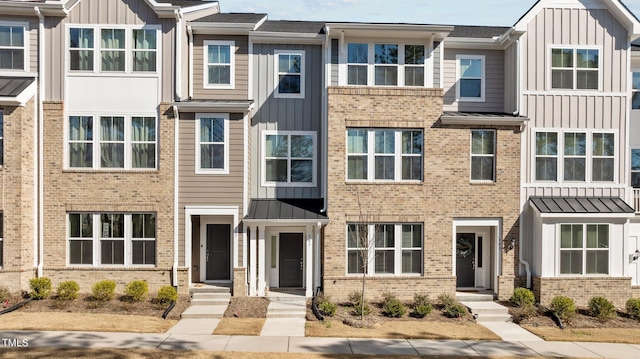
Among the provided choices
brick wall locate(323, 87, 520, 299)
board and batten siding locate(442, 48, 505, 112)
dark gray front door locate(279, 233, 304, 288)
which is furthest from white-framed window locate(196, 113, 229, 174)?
board and batten siding locate(442, 48, 505, 112)

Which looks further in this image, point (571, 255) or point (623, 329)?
point (571, 255)

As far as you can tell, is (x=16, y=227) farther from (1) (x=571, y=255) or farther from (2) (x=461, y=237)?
(1) (x=571, y=255)

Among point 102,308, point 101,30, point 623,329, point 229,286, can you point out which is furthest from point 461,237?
point 101,30

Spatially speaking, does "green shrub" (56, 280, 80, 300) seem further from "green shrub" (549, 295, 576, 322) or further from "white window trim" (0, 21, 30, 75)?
"green shrub" (549, 295, 576, 322)

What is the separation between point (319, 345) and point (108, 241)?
822 cm

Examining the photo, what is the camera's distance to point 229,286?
1700cm

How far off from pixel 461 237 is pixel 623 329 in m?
5.47

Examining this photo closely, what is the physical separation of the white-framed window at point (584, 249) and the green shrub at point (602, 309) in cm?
125

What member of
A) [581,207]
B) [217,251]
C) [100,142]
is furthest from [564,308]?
[100,142]

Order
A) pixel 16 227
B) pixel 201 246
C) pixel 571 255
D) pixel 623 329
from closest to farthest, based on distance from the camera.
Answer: pixel 623 329 → pixel 16 227 → pixel 571 255 → pixel 201 246

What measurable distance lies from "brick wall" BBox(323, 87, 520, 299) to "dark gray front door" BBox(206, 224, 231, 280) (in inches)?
148

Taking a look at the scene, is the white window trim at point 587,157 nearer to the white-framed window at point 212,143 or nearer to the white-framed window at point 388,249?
the white-framed window at point 388,249

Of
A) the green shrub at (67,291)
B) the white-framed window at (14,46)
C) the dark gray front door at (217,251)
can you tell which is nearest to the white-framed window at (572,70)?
the dark gray front door at (217,251)

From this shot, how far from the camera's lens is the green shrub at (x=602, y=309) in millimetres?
15188
